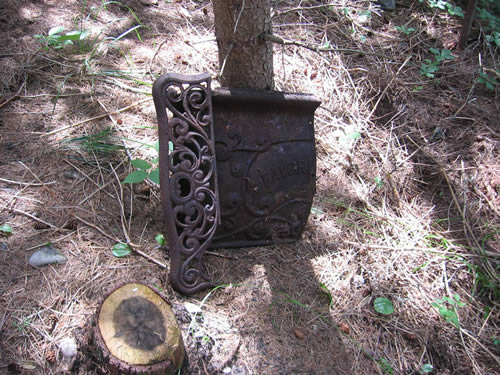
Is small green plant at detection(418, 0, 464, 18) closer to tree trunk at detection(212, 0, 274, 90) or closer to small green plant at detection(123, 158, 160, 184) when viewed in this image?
tree trunk at detection(212, 0, 274, 90)

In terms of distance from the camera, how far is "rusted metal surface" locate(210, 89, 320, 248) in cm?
211

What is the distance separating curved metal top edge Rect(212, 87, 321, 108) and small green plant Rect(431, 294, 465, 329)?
1.29 m

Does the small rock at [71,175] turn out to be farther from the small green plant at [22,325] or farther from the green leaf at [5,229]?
the small green plant at [22,325]

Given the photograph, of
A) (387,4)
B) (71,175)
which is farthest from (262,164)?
(387,4)

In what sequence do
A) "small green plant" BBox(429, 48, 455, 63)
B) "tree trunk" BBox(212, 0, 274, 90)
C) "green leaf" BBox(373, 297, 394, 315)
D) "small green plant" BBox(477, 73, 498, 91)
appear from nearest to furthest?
"green leaf" BBox(373, 297, 394, 315), "tree trunk" BBox(212, 0, 274, 90), "small green plant" BBox(477, 73, 498, 91), "small green plant" BBox(429, 48, 455, 63)

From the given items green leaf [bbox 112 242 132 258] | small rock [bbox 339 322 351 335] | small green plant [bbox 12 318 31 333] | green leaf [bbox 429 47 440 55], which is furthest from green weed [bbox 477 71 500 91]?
small green plant [bbox 12 318 31 333]

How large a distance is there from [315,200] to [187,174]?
1026 millimetres

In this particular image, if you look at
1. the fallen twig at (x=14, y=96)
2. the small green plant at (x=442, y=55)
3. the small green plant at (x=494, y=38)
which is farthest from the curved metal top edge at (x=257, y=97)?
the small green plant at (x=494, y=38)

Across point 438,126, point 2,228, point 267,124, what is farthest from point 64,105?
→ point 438,126

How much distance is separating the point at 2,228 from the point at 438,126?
9.89 feet

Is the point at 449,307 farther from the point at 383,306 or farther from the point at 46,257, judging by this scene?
the point at 46,257

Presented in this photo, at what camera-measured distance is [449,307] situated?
211 centimetres

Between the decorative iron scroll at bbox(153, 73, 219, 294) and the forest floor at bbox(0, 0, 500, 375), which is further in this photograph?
the decorative iron scroll at bbox(153, 73, 219, 294)

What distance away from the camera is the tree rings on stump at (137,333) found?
4.51ft
